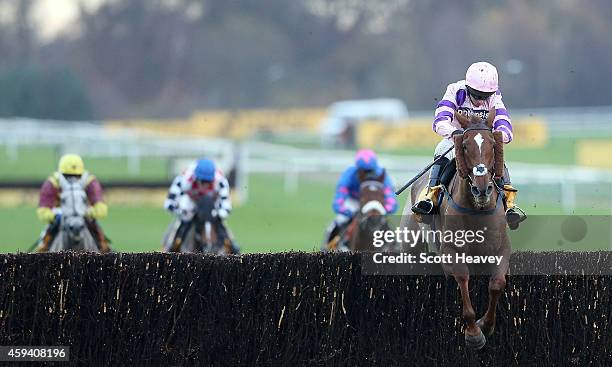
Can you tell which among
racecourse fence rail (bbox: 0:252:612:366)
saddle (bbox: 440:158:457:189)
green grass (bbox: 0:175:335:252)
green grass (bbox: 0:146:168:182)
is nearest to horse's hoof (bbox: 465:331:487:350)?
racecourse fence rail (bbox: 0:252:612:366)

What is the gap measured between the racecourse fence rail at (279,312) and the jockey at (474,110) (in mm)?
373

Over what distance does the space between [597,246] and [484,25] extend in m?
28.2

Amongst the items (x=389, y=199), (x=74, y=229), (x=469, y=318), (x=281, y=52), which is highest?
(x=281, y=52)

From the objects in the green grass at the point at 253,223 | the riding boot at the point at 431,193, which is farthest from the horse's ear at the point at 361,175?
the green grass at the point at 253,223

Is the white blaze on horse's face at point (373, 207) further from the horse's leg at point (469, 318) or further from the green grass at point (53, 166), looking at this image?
the green grass at point (53, 166)

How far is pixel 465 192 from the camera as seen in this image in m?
6.57

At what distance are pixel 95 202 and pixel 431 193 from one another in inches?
151

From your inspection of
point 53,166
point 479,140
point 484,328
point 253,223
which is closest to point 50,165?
point 53,166

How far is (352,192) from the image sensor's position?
10633 mm

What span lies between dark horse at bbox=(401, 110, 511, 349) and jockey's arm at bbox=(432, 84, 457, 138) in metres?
0.25

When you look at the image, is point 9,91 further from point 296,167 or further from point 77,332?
point 77,332

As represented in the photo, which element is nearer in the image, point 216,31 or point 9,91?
point 9,91

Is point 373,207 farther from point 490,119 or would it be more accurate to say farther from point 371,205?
point 490,119

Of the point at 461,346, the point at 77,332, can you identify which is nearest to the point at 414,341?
the point at 461,346
